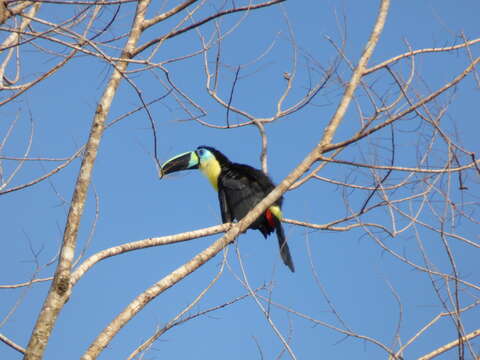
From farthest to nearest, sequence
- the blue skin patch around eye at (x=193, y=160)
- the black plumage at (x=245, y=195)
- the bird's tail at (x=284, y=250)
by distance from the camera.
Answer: the blue skin patch around eye at (x=193, y=160)
the black plumage at (x=245, y=195)
the bird's tail at (x=284, y=250)

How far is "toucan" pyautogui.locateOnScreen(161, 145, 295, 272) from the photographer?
6956mm

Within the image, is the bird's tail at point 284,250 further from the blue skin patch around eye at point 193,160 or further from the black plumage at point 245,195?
the blue skin patch around eye at point 193,160

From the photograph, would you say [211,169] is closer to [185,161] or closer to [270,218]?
[185,161]

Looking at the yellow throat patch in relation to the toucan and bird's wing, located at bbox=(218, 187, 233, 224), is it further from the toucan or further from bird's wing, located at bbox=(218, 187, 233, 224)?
bird's wing, located at bbox=(218, 187, 233, 224)

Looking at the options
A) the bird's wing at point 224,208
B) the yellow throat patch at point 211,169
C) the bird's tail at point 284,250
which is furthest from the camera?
the yellow throat patch at point 211,169

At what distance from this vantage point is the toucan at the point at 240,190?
274 inches

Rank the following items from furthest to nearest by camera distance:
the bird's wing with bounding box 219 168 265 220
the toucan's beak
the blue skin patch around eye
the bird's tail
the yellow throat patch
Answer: the blue skin patch around eye → the toucan's beak → the yellow throat patch → the bird's wing with bounding box 219 168 265 220 → the bird's tail

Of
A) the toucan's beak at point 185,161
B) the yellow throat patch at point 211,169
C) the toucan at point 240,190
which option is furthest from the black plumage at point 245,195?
the toucan's beak at point 185,161

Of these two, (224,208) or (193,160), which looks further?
(193,160)

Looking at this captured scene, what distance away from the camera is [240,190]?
7.53m

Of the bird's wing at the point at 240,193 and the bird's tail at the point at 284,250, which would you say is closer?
the bird's tail at the point at 284,250

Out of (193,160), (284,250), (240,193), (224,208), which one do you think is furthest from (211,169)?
(284,250)

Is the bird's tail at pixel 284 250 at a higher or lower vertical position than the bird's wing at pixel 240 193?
lower

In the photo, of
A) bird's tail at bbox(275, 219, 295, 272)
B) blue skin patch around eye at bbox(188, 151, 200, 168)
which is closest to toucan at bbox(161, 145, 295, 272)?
bird's tail at bbox(275, 219, 295, 272)
